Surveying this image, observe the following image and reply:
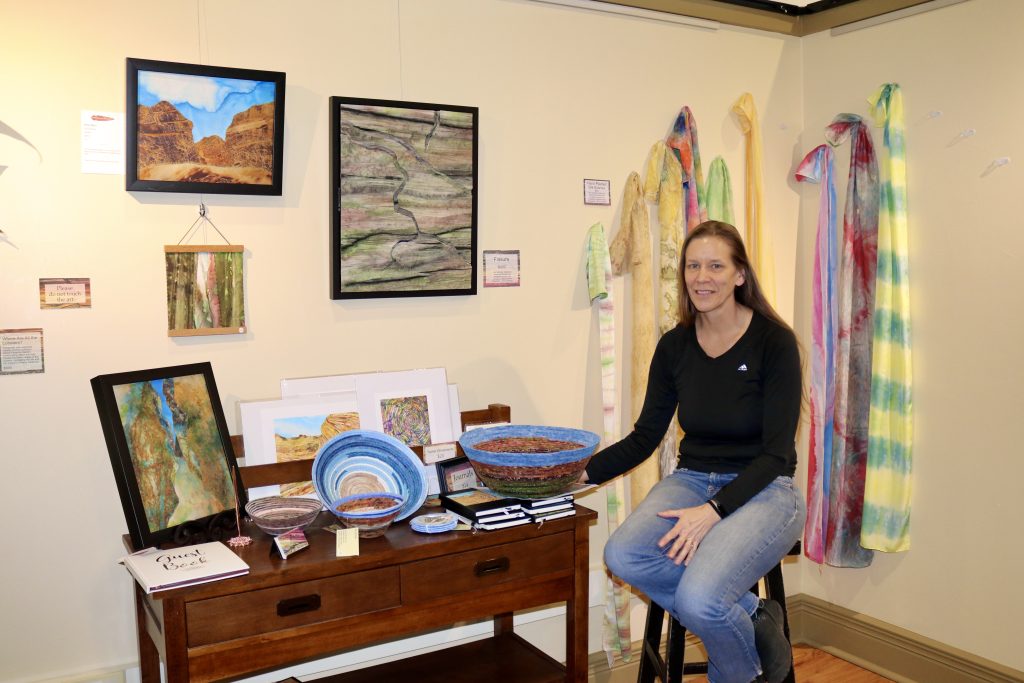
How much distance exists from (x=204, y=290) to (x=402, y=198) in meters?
0.63

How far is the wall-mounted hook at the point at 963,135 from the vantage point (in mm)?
2890

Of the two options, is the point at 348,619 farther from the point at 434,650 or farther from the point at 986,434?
the point at 986,434

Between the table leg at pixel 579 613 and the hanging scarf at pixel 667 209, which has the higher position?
the hanging scarf at pixel 667 209

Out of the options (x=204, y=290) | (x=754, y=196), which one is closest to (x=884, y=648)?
(x=754, y=196)

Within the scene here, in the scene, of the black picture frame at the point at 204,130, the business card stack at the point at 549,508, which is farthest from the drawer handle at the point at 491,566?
the black picture frame at the point at 204,130

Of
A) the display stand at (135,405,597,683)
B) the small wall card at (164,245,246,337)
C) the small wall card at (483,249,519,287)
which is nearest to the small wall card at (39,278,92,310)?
the small wall card at (164,245,246,337)

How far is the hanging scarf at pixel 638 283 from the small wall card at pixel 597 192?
68mm

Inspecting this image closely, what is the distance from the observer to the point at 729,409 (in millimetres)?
2350

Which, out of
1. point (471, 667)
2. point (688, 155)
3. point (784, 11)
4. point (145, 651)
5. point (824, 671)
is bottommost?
point (824, 671)

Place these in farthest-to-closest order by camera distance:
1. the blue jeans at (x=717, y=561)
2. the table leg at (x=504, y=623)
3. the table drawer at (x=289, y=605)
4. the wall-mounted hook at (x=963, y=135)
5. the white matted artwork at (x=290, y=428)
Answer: the wall-mounted hook at (x=963, y=135) < the table leg at (x=504, y=623) < the white matted artwork at (x=290, y=428) < the blue jeans at (x=717, y=561) < the table drawer at (x=289, y=605)

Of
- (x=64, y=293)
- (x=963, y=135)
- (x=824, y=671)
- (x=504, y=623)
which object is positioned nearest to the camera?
(x=64, y=293)

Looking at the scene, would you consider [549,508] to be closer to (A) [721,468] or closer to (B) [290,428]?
(A) [721,468]

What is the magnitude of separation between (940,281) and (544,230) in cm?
137

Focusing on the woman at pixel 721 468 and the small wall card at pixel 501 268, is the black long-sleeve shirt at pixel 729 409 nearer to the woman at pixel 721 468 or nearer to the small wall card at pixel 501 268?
the woman at pixel 721 468
